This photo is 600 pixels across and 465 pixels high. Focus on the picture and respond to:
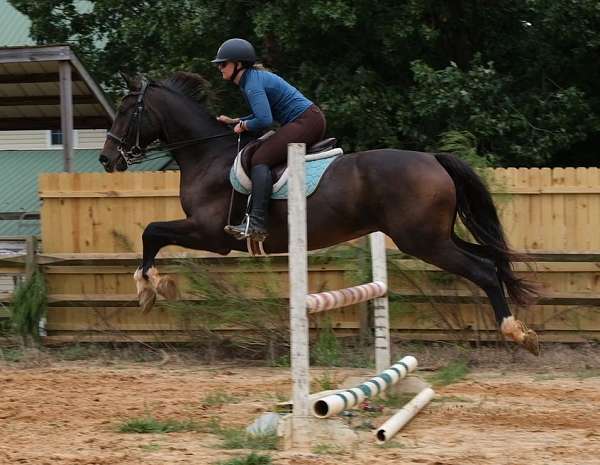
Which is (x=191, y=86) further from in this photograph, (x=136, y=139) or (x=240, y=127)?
(x=240, y=127)

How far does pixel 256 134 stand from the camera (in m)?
7.62

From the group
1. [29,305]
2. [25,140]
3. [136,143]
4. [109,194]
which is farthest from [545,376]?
[25,140]

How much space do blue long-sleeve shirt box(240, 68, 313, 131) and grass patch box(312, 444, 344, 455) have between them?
2.67 metres

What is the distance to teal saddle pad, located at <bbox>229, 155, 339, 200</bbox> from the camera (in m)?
7.26

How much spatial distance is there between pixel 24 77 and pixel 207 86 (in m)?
5.37

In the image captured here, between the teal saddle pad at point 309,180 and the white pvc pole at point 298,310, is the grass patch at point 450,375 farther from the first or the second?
the white pvc pole at point 298,310

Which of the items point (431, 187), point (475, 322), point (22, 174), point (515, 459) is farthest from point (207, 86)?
point (22, 174)

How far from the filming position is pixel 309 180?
7.27 m

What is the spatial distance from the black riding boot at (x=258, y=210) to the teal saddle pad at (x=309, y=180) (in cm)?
11

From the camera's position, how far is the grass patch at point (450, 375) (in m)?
8.05

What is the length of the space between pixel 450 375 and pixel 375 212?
1.82 metres

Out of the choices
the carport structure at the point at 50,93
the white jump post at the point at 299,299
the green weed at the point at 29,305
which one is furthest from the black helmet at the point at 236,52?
the carport structure at the point at 50,93

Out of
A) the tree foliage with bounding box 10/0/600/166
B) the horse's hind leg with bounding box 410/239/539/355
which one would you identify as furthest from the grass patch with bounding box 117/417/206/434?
the tree foliage with bounding box 10/0/600/166

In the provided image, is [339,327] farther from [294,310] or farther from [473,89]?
[473,89]
